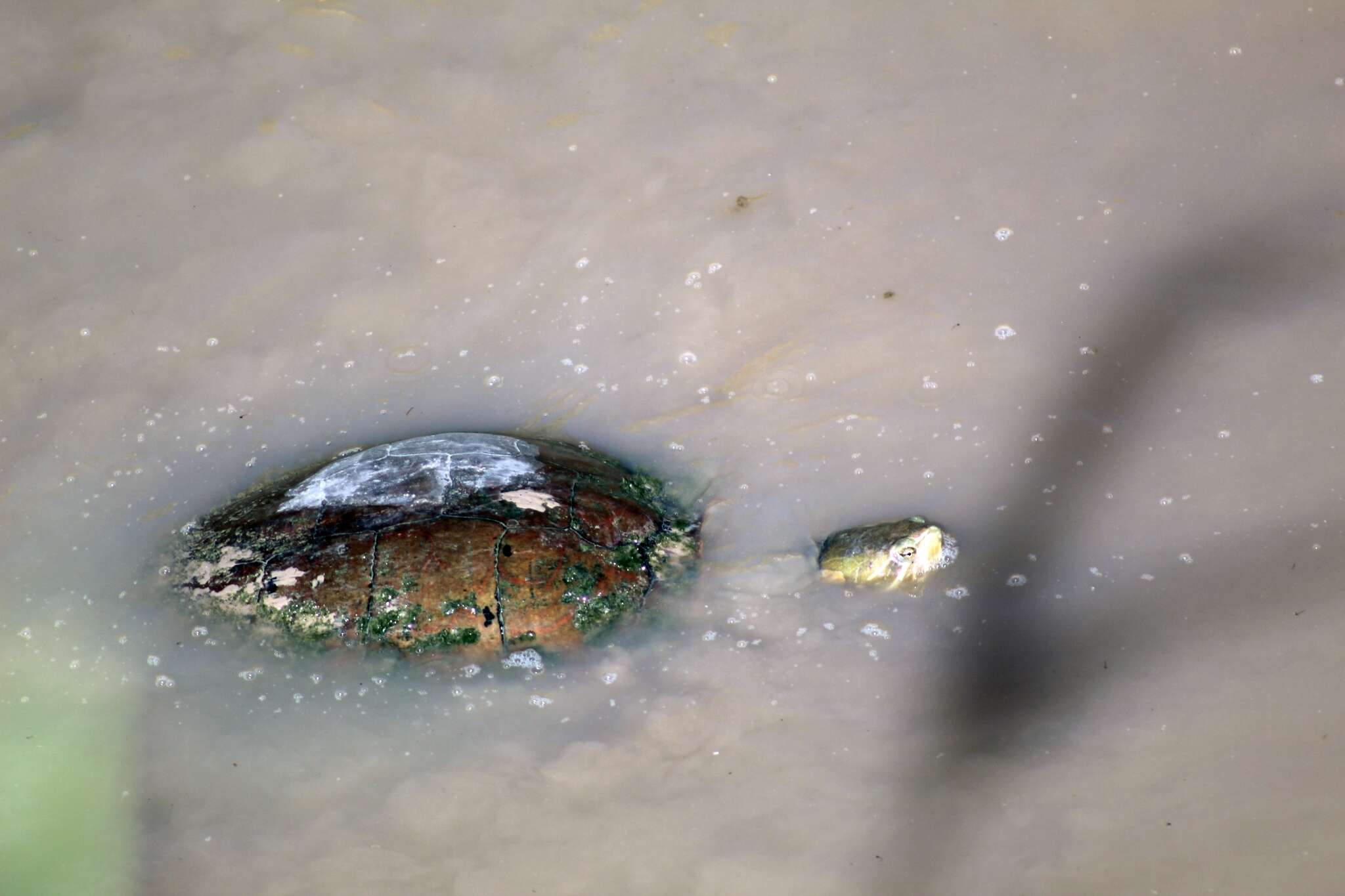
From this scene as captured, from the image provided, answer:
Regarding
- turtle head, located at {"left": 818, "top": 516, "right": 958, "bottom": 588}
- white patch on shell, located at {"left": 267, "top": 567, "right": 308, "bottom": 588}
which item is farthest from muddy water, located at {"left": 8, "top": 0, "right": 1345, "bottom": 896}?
white patch on shell, located at {"left": 267, "top": 567, "right": 308, "bottom": 588}

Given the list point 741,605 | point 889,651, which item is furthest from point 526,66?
point 889,651

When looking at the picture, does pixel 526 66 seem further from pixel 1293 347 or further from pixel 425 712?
pixel 1293 347

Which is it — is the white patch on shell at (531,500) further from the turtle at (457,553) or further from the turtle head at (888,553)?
the turtle head at (888,553)

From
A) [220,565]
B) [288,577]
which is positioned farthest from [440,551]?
[220,565]

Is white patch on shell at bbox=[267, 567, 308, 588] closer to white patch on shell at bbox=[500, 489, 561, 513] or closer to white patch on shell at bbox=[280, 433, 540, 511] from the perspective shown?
white patch on shell at bbox=[280, 433, 540, 511]

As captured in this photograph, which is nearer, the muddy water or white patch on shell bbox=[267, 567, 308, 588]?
the muddy water

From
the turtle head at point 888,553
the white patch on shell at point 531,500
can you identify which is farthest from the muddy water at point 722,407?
the white patch on shell at point 531,500
